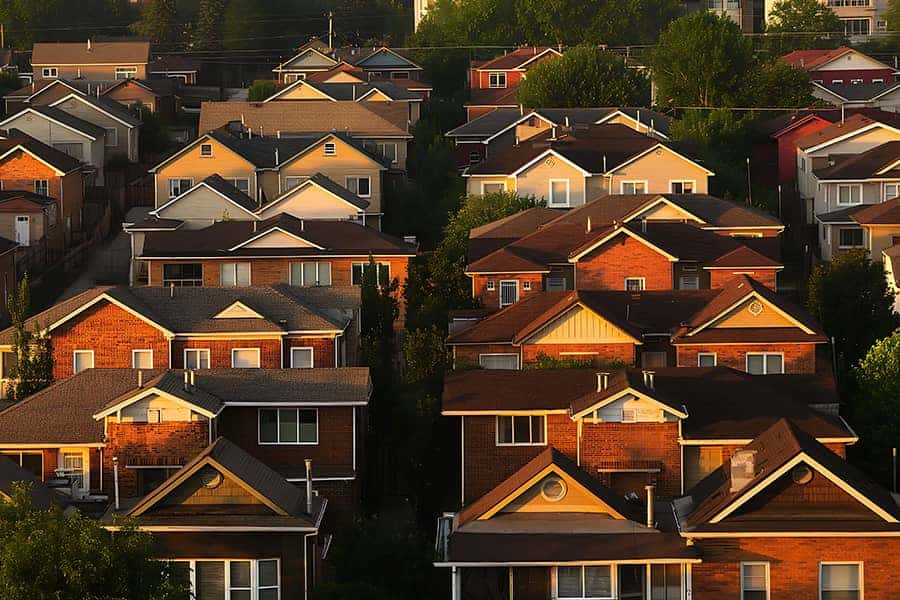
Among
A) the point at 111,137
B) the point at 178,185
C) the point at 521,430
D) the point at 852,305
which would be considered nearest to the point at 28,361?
the point at 521,430

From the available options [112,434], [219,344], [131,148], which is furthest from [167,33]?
[112,434]

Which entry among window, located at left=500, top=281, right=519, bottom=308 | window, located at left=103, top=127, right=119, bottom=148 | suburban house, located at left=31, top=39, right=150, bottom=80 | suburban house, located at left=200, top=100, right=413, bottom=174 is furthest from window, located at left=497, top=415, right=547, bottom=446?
suburban house, located at left=31, top=39, right=150, bottom=80

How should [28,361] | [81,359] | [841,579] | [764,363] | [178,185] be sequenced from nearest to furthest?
[841,579] < [28,361] < [81,359] < [764,363] < [178,185]

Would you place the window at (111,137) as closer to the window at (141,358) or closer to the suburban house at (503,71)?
the suburban house at (503,71)

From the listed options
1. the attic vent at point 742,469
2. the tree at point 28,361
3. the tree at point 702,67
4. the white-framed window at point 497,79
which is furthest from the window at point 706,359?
the white-framed window at point 497,79

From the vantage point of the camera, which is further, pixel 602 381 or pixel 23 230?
pixel 23 230

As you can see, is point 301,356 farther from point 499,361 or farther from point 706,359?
point 706,359

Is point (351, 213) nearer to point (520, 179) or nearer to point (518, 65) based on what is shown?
point (520, 179)
